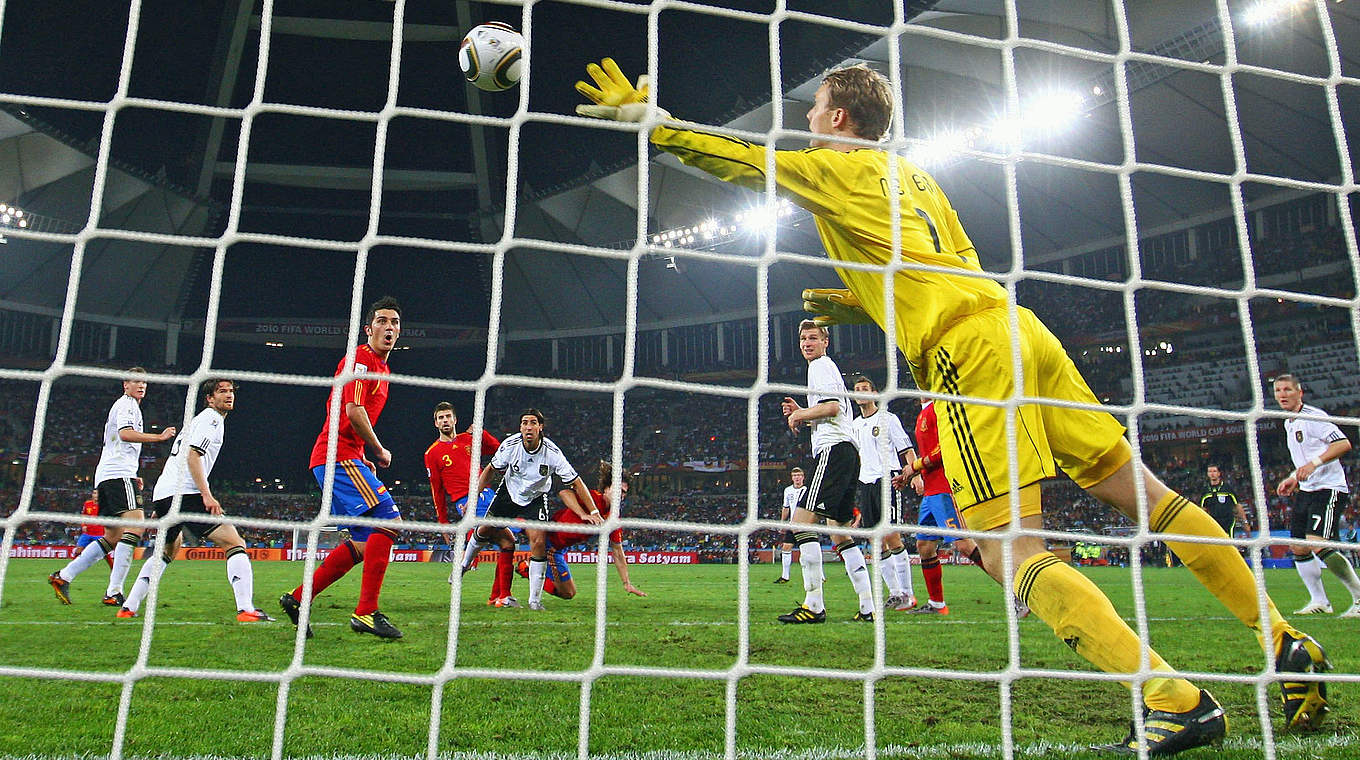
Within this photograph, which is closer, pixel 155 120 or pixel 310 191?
pixel 155 120

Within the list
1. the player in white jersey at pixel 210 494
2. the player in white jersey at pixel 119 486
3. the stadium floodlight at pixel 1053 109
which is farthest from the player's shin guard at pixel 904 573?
the stadium floodlight at pixel 1053 109

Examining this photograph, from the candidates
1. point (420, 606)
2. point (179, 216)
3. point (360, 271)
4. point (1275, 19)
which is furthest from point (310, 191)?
point (360, 271)

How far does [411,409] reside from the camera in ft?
95.2

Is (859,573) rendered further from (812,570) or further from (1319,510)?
(1319,510)

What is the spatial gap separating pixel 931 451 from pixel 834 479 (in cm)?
99

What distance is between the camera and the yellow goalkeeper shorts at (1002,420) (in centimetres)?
255

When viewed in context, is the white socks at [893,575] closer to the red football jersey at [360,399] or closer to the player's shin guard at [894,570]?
the player's shin guard at [894,570]

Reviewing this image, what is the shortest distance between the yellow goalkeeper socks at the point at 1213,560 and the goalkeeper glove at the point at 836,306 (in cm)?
117

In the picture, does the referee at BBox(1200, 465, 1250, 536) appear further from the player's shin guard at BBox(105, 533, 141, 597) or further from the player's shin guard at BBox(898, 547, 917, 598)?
the player's shin guard at BBox(105, 533, 141, 597)

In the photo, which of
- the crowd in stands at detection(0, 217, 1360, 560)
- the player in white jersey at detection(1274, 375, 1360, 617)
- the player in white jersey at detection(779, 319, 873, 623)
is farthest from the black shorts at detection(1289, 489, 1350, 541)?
the crowd in stands at detection(0, 217, 1360, 560)

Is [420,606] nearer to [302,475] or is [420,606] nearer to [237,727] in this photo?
[237,727]

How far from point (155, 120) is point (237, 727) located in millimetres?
18094

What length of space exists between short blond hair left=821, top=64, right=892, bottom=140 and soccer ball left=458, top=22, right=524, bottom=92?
1.64m

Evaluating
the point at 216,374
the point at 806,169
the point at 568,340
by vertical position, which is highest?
the point at 568,340
